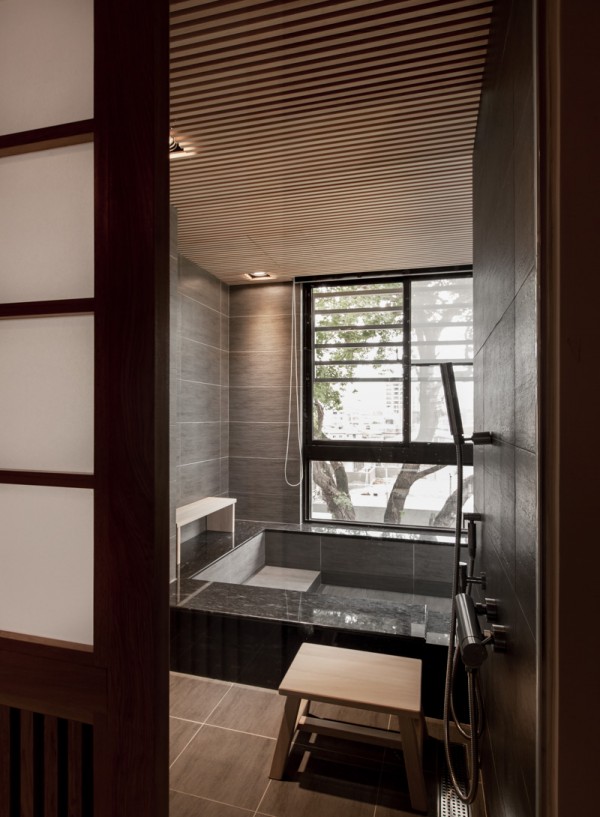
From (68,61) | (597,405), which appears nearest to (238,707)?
(597,405)

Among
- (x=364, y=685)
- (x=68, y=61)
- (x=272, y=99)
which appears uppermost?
(x=272, y=99)

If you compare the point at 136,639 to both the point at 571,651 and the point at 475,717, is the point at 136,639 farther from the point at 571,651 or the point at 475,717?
the point at 475,717

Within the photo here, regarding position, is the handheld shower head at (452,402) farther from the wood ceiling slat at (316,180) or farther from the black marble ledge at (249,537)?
the black marble ledge at (249,537)

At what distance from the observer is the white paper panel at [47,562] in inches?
30.9

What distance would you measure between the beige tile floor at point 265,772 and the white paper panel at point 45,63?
1.86 metres

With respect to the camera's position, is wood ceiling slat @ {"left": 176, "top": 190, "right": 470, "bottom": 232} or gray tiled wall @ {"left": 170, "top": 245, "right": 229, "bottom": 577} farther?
gray tiled wall @ {"left": 170, "top": 245, "right": 229, "bottom": 577}

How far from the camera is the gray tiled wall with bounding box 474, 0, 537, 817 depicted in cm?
70

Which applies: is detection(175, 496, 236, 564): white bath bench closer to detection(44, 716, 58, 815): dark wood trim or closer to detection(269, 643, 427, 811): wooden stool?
detection(269, 643, 427, 811): wooden stool

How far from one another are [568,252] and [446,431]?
8.82 ft

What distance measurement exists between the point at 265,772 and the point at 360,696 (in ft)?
1.48

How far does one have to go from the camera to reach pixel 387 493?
325 cm

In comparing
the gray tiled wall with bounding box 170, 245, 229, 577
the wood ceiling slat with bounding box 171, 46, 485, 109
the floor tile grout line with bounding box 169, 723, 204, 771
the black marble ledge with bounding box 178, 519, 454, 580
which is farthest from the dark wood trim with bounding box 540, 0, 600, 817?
the gray tiled wall with bounding box 170, 245, 229, 577

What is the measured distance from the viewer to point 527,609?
2.38 feet

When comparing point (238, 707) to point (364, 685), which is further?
point (238, 707)
